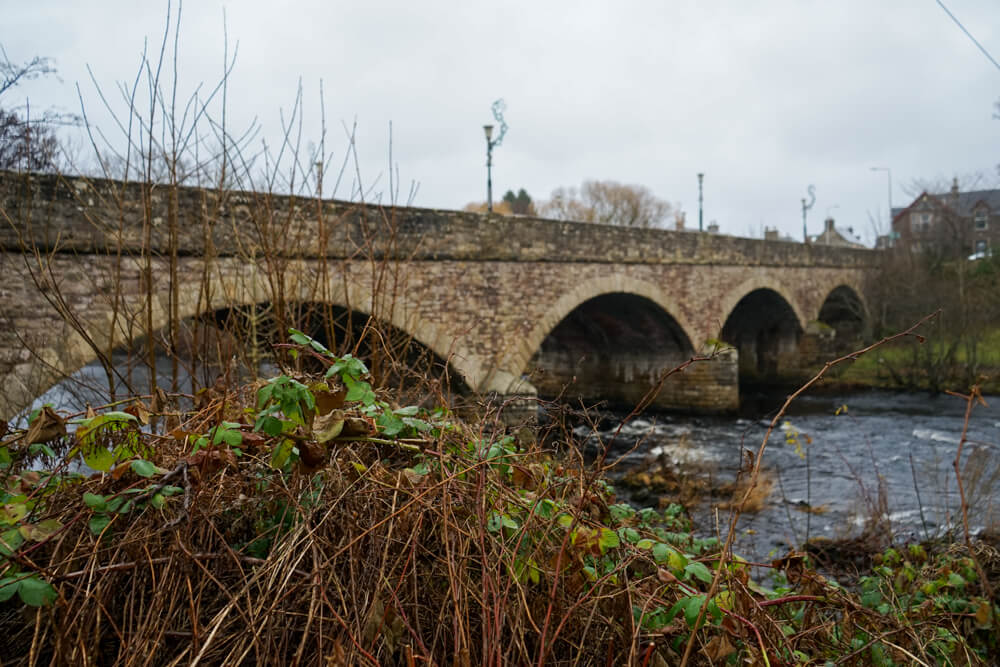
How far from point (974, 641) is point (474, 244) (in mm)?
7451

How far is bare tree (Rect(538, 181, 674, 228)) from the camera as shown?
156 ft

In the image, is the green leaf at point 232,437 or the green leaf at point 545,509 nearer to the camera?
the green leaf at point 232,437

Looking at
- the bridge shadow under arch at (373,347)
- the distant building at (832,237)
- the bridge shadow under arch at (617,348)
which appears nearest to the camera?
the bridge shadow under arch at (373,347)

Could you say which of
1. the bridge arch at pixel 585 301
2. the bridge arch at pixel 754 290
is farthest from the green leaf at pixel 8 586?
the bridge arch at pixel 754 290

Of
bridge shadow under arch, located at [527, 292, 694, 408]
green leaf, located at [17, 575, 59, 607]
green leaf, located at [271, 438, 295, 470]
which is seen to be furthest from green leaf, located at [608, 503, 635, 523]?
bridge shadow under arch, located at [527, 292, 694, 408]

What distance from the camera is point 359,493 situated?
1.59m

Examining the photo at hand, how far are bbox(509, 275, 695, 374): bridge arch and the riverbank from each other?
29.2 ft

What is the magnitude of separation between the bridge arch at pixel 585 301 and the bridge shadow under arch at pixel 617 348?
0.50ft

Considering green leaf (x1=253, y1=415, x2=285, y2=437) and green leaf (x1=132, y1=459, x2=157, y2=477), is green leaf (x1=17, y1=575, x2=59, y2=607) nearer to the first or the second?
green leaf (x1=132, y1=459, x2=157, y2=477)

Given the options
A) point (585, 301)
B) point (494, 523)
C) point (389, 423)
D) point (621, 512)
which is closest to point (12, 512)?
point (389, 423)

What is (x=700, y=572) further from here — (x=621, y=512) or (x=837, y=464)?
(x=837, y=464)

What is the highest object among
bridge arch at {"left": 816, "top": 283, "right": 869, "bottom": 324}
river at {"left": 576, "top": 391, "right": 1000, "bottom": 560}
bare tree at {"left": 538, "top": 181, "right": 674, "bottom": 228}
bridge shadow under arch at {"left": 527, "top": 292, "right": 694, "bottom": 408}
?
bare tree at {"left": 538, "top": 181, "right": 674, "bottom": 228}

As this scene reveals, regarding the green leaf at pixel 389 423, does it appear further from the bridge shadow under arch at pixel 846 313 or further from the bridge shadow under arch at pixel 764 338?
the bridge shadow under arch at pixel 846 313

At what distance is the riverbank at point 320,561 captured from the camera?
4.39ft
